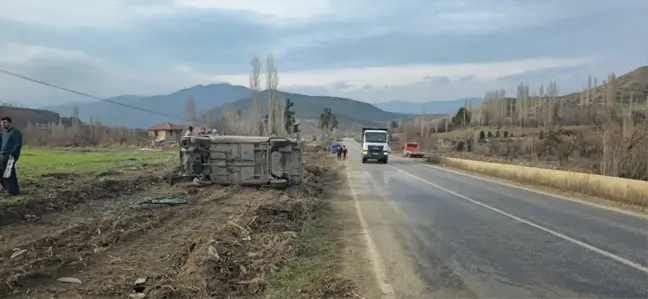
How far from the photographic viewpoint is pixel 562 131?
161 feet

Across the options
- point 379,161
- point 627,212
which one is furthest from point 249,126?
point 627,212

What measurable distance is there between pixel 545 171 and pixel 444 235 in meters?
14.3

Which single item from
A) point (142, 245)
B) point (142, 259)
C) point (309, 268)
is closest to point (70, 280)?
point (142, 259)

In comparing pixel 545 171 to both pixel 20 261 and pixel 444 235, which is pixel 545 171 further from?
pixel 20 261

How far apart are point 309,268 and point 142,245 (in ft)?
9.81

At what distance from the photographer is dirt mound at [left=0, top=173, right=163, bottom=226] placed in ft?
37.2

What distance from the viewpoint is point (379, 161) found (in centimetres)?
4803

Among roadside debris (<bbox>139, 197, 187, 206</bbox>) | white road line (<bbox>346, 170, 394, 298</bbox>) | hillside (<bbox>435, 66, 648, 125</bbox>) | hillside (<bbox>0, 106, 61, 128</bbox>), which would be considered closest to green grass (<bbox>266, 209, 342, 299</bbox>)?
white road line (<bbox>346, 170, 394, 298</bbox>)

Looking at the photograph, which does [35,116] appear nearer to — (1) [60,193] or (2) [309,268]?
(1) [60,193]

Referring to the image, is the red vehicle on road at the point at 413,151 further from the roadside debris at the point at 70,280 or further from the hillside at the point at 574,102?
the roadside debris at the point at 70,280

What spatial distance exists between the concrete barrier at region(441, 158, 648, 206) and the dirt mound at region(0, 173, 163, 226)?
15.0 m

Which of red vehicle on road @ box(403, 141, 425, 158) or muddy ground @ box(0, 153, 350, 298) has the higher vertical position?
muddy ground @ box(0, 153, 350, 298)

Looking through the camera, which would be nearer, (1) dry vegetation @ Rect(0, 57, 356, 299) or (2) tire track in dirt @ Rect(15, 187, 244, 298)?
(2) tire track in dirt @ Rect(15, 187, 244, 298)

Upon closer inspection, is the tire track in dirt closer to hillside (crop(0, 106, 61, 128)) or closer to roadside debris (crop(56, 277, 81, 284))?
roadside debris (crop(56, 277, 81, 284))
